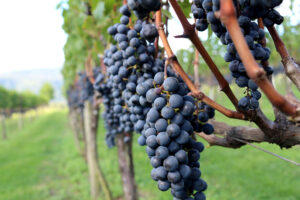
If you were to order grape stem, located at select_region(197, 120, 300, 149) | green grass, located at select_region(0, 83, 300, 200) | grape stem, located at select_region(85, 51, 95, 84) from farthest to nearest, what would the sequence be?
green grass, located at select_region(0, 83, 300, 200) < grape stem, located at select_region(85, 51, 95, 84) < grape stem, located at select_region(197, 120, 300, 149)

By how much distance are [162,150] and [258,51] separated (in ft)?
1.65

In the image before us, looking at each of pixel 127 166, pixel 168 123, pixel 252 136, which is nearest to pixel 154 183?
pixel 127 166

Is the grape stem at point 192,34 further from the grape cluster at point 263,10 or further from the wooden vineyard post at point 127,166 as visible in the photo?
the wooden vineyard post at point 127,166

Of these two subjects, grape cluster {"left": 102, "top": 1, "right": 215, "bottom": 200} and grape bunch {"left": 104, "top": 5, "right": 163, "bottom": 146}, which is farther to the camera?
grape bunch {"left": 104, "top": 5, "right": 163, "bottom": 146}

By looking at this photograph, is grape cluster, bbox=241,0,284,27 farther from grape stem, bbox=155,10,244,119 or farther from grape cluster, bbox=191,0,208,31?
grape stem, bbox=155,10,244,119

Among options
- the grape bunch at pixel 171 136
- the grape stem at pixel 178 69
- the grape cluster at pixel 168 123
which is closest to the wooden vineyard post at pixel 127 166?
the grape cluster at pixel 168 123

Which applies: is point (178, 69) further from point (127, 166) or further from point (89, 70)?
point (127, 166)

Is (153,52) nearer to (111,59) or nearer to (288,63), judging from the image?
(111,59)

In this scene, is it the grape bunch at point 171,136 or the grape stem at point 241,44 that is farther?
the grape bunch at point 171,136

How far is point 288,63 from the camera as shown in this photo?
3.43ft

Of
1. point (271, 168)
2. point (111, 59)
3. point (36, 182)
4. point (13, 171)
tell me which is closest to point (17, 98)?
point (13, 171)

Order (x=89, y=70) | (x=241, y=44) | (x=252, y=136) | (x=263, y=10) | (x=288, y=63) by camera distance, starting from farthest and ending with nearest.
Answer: (x=89, y=70), (x=252, y=136), (x=288, y=63), (x=263, y=10), (x=241, y=44)

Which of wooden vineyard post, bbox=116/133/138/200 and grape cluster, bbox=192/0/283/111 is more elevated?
grape cluster, bbox=192/0/283/111

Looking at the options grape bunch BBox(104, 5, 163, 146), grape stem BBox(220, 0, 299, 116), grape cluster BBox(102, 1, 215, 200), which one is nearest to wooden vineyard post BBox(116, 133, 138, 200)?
grape bunch BBox(104, 5, 163, 146)
